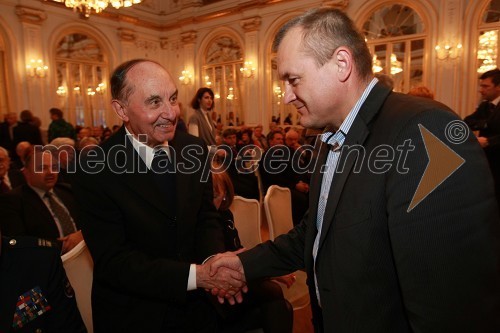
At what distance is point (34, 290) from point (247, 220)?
196cm

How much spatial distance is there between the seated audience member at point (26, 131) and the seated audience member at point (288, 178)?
479cm

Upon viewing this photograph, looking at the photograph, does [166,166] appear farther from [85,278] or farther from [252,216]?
Result: [252,216]

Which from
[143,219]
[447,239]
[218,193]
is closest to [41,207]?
[218,193]

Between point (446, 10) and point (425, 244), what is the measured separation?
31.1 feet

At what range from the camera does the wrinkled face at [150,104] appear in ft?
5.05

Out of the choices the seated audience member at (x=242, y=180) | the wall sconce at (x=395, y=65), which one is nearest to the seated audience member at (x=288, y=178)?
the seated audience member at (x=242, y=180)

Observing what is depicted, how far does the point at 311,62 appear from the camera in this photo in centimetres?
114

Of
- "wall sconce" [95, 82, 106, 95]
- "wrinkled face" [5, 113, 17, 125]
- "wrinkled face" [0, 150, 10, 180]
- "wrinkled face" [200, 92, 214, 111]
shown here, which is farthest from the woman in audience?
"wall sconce" [95, 82, 106, 95]

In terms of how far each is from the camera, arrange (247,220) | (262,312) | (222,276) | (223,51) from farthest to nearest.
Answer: (223,51)
(247,220)
(262,312)
(222,276)

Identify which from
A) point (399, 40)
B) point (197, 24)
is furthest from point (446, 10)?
point (197, 24)

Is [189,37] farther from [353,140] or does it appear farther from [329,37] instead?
[353,140]

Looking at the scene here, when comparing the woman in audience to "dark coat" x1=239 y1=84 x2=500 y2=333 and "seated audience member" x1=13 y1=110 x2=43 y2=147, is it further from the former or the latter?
"dark coat" x1=239 y1=84 x2=500 y2=333

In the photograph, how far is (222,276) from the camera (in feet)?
5.34

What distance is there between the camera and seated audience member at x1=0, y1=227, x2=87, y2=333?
4.31 ft
